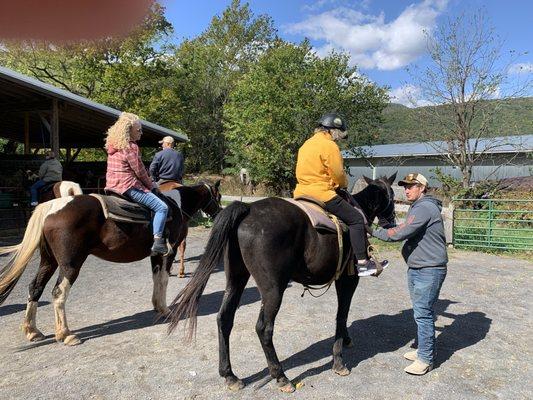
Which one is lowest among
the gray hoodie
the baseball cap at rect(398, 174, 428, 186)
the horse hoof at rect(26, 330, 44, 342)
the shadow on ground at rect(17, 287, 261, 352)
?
the shadow on ground at rect(17, 287, 261, 352)

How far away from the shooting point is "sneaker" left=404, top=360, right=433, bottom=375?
410cm

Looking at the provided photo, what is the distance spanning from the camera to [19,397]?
141 inches

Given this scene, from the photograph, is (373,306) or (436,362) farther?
(373,306)

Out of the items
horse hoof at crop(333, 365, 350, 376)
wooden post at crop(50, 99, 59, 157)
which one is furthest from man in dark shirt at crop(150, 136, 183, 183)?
wooden post at crop(50, 99, 59, 157)

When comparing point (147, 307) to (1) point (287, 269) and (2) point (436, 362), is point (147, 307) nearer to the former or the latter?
(1) point (287, 269)

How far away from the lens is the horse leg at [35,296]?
474cm

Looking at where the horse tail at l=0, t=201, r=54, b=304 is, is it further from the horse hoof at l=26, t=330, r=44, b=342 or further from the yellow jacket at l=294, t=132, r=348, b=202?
the yellow jacket at l=294, t=132, r=348, b=202

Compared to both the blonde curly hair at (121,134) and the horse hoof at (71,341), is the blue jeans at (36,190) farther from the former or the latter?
the horse hoof at (71,341)

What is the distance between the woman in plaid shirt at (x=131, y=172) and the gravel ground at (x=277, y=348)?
130cm

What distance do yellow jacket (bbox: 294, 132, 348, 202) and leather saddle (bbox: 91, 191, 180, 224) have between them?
214 cm

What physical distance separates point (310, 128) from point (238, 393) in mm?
21329

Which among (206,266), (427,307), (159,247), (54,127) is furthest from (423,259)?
(54,127)

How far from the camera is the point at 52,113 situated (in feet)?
40.8

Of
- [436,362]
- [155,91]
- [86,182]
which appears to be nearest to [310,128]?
[155,91]
